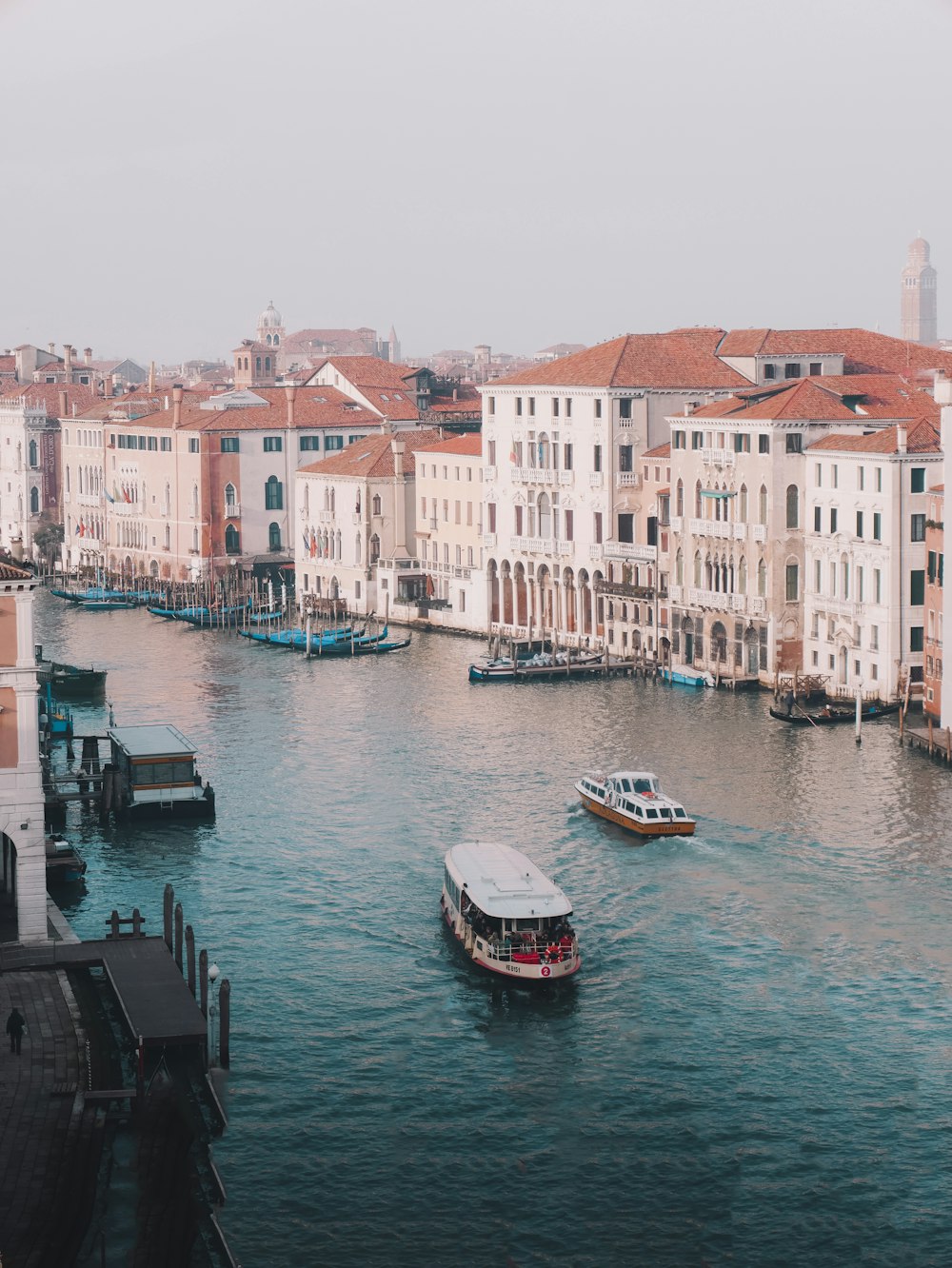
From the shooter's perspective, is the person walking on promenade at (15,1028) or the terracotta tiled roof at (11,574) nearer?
A: the person walking on promenade at (15,1028)

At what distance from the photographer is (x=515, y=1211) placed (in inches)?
1103

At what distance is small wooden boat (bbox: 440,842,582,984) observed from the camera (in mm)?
36688

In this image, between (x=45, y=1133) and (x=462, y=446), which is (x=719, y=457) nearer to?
(x=462, y=446)

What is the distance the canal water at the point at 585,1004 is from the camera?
92.0ft

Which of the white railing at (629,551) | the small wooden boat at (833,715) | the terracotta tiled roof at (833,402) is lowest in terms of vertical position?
the small wooden boat at (833,715)

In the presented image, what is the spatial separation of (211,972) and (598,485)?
1765 inches

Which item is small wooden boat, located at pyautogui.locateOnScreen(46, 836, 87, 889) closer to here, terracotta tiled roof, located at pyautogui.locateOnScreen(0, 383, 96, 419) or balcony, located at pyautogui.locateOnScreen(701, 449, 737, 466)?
balcony, located at pyautogui.locateOnScreen(701, 449, 737, 466)

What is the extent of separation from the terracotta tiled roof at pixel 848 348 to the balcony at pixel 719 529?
9931 millimetres

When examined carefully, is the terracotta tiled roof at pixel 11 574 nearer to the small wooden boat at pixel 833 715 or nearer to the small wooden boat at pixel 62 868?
the small wooden boat at pixel 62 868

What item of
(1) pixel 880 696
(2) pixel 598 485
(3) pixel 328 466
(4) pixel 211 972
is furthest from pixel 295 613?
(4) pixel 211 972

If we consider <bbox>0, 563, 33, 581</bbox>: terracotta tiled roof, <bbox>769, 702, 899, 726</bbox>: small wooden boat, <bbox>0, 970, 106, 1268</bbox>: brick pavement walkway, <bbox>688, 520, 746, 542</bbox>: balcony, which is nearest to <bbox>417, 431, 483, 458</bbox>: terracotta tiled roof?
<bbox>688, 520, 746, 542</bbox>: balcony

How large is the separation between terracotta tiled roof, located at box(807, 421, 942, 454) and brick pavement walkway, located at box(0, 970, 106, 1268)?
3634cm

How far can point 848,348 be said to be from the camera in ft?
270

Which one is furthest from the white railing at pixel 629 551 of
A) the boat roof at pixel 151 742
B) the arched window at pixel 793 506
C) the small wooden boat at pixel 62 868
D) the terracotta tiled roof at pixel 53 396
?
the terracotta tiled roof at pixel 53 396
